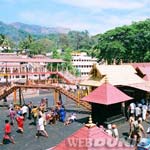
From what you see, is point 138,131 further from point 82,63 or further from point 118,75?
point 82,63

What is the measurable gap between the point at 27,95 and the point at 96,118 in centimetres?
2905

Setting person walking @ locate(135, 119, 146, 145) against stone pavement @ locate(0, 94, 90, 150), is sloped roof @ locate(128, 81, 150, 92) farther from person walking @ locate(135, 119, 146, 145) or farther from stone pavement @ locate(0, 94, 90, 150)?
person walking @ locate(135, 119, 146, 145)

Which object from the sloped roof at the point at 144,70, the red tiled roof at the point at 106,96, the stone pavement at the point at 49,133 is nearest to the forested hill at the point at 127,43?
the sloped roof at the point at 144,70

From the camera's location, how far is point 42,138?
2259cm

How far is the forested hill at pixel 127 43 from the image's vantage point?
182 feet

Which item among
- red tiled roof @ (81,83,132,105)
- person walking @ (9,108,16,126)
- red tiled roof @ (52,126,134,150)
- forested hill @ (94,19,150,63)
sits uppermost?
forested hill @ (94,19,150,63)

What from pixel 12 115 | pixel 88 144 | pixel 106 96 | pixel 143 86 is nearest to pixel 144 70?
pixel 143 86

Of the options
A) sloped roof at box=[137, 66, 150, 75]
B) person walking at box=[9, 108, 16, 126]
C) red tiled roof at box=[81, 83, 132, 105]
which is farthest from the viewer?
sloped roof at box=[137, 66, 150, 75]

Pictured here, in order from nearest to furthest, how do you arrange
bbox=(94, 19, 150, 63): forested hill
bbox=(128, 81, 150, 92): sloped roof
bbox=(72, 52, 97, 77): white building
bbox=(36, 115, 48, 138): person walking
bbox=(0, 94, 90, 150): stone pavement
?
1. bbox=(0, 94, 90, 150): stone pavement
2. bbox=(36, 115, 48, 138): person walking
3. bbox=(128, 81, 150, 92): sloped roof
4. bbox=(94, 19, 150, 63): forested hill
5. bbox=(72, 52, 97, 77): white building

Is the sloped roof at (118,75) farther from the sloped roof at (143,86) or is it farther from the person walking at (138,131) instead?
the person walking at (138,131)

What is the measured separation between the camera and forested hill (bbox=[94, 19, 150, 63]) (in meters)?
55.5

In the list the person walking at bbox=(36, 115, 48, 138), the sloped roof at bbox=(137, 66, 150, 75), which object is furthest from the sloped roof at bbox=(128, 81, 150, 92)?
the person walking at bbox=(36, 115, 48, 138)

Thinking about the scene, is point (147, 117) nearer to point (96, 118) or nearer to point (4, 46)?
point (96, 118)

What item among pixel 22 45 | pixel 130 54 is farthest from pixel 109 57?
pixel 22 45
